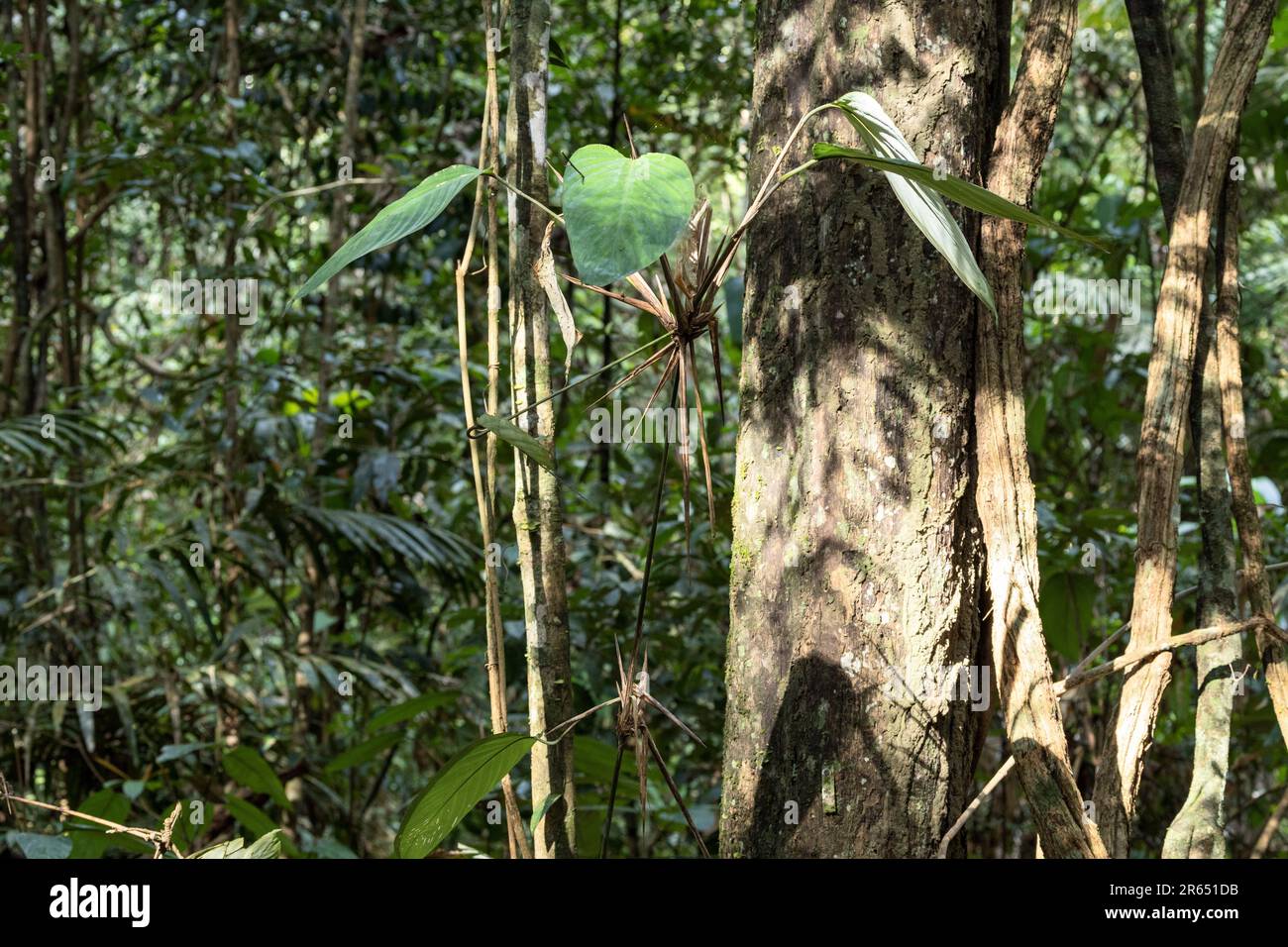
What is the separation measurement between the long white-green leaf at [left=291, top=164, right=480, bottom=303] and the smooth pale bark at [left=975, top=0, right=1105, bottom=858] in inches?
18.9

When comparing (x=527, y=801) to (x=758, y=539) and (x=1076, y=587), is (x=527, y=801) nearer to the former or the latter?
(x=1076, y=587)

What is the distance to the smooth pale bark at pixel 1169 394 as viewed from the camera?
1122mm

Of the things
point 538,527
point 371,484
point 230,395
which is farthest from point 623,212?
point 230,395

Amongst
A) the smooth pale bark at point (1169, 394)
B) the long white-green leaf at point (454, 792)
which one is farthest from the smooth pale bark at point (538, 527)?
the smooth pale bark at point (1169, 394)

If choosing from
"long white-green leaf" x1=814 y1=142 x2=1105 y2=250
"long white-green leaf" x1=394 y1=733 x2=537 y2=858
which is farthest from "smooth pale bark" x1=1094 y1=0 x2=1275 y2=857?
"long white-green leaf" x1=394 y1=733 x2=537 y2=858

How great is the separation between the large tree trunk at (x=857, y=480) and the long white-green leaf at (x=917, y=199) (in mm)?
99

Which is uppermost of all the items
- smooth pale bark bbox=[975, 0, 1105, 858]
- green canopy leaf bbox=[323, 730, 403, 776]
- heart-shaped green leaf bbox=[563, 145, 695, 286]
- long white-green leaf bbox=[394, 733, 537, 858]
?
heart-shaped green leaf bbox=[563, 145, 695, 286]

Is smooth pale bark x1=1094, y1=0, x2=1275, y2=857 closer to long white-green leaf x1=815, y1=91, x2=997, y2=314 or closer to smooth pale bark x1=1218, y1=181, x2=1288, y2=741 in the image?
smooth pale bark x1=1218, y1=181, x2=1288, y2=741

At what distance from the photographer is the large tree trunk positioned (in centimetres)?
90

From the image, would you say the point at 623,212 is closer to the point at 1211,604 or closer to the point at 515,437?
the point at 515,437

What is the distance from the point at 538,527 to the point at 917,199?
487mm

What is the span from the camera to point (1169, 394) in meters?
1.18
